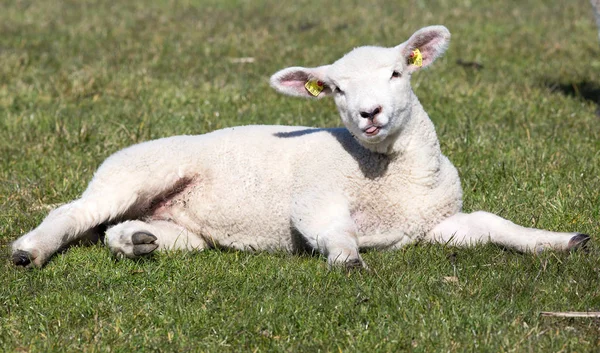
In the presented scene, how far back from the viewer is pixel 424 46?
6121 millimetres

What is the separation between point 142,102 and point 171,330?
18.4 feet

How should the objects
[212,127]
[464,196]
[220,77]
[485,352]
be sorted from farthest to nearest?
[220,77], [212,127], [464,196], [485,352]

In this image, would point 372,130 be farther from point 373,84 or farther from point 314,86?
point 314,86

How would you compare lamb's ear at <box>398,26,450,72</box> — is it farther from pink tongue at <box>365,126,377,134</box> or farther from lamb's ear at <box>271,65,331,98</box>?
pink tongue at <box>365,126,377,134</box>

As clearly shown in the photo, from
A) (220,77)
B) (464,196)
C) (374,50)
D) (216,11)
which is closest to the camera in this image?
(374,50)

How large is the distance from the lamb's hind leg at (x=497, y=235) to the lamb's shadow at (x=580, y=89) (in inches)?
179

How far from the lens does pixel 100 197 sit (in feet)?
20.4

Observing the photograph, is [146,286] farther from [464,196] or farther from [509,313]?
[464,196]

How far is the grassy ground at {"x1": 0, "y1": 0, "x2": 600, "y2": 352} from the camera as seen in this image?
457 cm

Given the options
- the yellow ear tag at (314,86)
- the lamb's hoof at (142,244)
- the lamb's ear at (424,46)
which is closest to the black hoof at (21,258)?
the lamb's hoof at (142,244)

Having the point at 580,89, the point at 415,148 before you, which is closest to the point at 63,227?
the point at 415,148

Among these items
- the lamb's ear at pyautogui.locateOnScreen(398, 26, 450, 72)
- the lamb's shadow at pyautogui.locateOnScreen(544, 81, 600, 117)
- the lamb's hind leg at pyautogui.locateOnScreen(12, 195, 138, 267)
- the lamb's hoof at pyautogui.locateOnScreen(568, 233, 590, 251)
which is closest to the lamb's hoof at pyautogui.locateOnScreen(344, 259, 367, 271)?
the lamb's hoof at pyautogui.locateOnScreen(568, 233, 590, 251)

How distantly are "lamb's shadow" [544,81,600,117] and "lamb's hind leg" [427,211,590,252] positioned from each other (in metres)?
4.54

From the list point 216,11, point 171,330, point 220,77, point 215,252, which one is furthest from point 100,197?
point 216,11
